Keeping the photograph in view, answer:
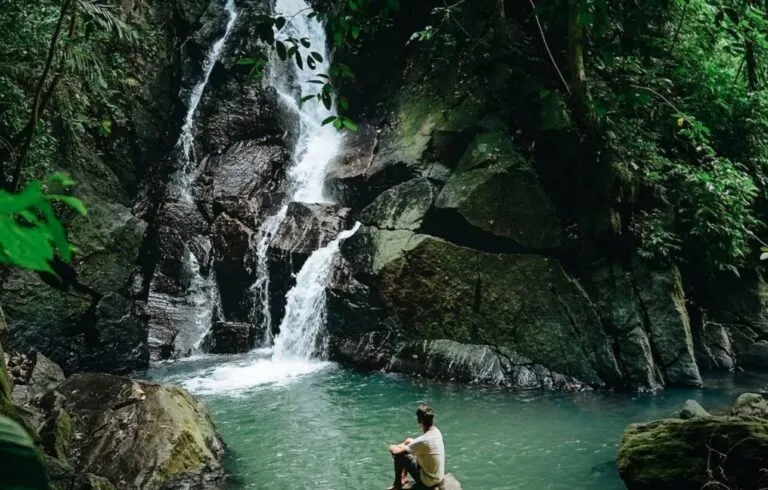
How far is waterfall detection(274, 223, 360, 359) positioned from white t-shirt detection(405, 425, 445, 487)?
7.60 m

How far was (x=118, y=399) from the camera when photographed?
7.47 metres

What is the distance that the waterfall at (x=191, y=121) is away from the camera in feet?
54.7

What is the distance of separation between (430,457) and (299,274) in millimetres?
8767

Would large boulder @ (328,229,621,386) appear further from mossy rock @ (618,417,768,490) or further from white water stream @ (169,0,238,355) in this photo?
mossy rock @ (618,417,768,490)

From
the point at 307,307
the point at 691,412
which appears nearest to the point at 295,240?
the point at 307,307

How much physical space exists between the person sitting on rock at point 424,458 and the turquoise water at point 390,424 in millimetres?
1317

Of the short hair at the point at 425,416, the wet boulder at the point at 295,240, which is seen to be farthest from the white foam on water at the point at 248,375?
the short hair at the point at 425,416

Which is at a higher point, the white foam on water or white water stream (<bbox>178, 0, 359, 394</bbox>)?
white water stream (<bbox>178, 0, 359, 394</bbox>)

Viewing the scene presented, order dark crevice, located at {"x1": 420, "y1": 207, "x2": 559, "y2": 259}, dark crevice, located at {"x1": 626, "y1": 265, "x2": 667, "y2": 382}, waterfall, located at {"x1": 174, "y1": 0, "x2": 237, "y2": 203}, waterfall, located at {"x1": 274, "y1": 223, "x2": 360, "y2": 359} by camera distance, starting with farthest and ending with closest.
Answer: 1. waterfall, located at {"x1": 174, "y1": 0, "x2": 237, "y2": 203}
2. waterfall, located at {"x1": 274, "y1": 223, "x2": 360, "y2": 359}
3. dark crevice, located at {"x1": 420, "y1": 207, "x2": 559, "y2": 259}
4. dark crevice, located at {"x1": 626, "y1": 265, "x2": 667, "y2": 382}

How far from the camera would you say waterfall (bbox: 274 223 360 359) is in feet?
43.7

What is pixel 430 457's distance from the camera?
5.81 meters

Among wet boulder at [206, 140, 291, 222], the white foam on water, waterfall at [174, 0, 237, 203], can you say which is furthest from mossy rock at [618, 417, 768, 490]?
waterfall at [174, 0, 237, 203]

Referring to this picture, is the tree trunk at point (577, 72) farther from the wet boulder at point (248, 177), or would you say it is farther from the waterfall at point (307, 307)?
the wet boulder at point (248, 177)

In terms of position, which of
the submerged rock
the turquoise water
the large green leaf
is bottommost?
the turquoise water
